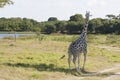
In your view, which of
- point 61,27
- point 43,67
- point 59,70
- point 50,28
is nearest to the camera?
point 59,70

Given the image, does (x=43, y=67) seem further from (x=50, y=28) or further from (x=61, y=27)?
(x=61, y=27)

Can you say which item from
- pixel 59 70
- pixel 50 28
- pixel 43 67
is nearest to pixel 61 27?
pixel 50 28

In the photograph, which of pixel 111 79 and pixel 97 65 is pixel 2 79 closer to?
pixel 111 79

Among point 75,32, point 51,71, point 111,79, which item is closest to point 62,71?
point 51,71

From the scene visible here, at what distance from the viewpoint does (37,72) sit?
18.2m

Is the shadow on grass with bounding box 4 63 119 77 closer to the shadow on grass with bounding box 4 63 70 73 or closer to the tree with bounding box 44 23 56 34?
the shadow on grass with bounding box 4 63 70 73

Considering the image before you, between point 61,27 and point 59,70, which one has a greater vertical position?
point 59,70

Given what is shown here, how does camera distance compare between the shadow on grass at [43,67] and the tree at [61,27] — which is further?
the tree at [61,27]

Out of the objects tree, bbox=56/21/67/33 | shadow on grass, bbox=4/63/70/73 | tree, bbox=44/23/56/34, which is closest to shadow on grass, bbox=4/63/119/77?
shadow on grass, bbox=4/63/70/73

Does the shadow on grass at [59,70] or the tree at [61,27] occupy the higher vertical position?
the shadow on grass at [59,70]

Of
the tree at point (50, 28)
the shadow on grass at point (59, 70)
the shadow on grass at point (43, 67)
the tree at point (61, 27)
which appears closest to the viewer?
the shadow on grass at point (59, 70)

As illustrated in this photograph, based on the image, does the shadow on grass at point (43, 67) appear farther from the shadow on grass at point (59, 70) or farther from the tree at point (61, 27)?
the tree at point (61, 27)

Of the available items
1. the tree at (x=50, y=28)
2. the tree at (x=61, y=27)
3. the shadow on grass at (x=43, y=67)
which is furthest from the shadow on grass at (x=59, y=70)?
the tree at (x=61, y=27)

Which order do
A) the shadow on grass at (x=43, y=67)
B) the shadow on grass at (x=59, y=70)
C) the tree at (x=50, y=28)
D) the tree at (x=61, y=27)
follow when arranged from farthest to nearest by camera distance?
the tree at (x=61, y=27), the tree at (x=50, y=28), the shadow on grass at (x=43, y=67), the shadow on grass at (x=59, y=70)
